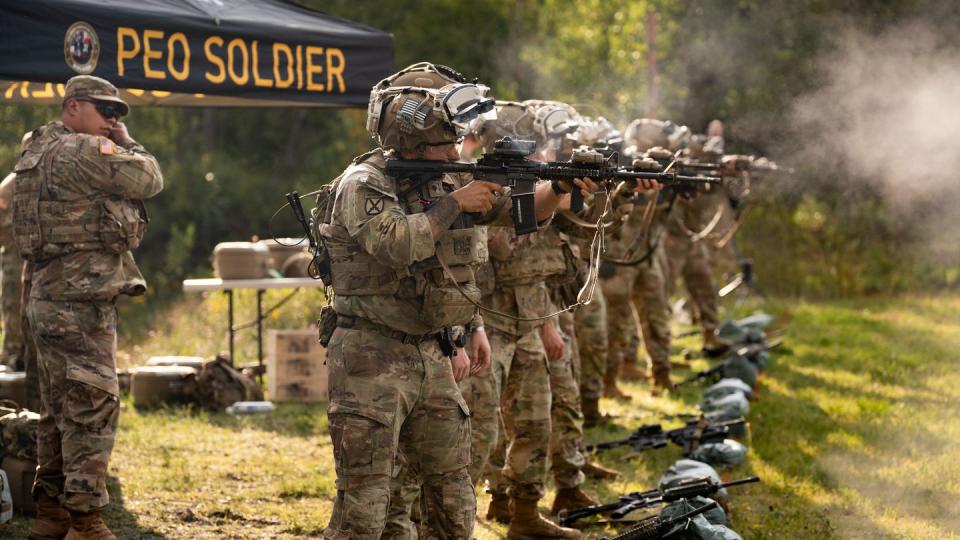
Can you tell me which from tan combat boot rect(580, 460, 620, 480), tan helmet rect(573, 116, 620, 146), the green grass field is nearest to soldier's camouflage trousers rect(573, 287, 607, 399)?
the green grass field

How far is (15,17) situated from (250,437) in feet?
14.3

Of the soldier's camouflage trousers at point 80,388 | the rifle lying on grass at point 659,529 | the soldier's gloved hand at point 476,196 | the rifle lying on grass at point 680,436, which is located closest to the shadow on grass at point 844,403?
the rifle lying on grass at point 680,436

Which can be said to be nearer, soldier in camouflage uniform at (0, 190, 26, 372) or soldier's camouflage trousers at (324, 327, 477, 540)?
soldier's camouflage trousers at (324, 327, 477, 540)

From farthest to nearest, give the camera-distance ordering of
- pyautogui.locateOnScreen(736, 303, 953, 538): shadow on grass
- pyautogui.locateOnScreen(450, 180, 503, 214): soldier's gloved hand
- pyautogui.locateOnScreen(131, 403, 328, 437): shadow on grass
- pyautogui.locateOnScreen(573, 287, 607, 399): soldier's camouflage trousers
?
pyautogui.locateOnScreen(131, 403, 328, 437): shadow on grass → pyautogui.locateOnScreen(573, 287, 607, 399): soldier's camouflage trousers → pyautogui.locateOnScreen(736, 303, 953, 538): shadow on grass → pyautogui.locateOnScreen(450, 180, 503, 214): soldier's gloved hand

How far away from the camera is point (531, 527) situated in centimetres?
717

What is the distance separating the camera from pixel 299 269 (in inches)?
498

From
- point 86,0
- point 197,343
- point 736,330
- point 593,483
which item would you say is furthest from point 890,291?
point 86,0

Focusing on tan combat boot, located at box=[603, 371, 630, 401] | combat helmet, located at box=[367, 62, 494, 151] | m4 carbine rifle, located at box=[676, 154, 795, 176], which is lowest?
tan combat boot, located at box=[603, 371, 630, 401]

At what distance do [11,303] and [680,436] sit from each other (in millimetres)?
5819

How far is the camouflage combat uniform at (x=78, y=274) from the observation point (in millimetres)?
6832

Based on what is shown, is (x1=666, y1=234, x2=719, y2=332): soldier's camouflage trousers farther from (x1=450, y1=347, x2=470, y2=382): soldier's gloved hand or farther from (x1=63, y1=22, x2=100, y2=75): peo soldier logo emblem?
(x1=450, y1=347, x2=470, y2=382): soldier's gloved hand

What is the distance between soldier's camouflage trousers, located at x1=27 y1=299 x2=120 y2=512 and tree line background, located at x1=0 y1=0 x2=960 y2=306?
1282 centimetres

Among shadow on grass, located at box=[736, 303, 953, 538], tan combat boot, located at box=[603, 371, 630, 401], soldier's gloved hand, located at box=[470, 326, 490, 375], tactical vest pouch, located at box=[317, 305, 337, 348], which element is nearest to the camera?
tactical vest pouch, located at box=[317, 305, 337, 348]

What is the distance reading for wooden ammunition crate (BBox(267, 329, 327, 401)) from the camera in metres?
11.7
